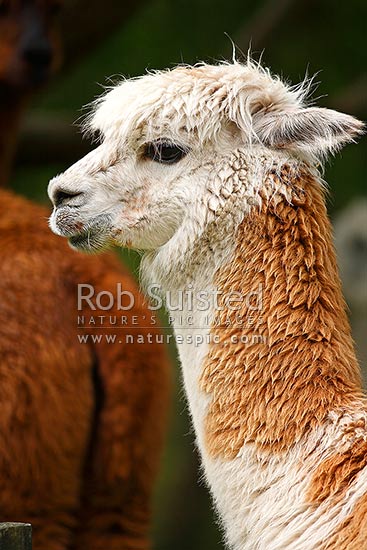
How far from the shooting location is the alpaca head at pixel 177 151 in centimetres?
297

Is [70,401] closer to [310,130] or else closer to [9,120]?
[310,130]

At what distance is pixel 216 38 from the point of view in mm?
9555

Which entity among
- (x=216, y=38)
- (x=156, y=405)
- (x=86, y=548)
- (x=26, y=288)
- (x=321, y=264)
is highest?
→ (x=216, y=38)

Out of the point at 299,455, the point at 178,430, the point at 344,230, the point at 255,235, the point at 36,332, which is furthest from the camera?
the point at 178,430

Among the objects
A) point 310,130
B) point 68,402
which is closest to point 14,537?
point 310,130

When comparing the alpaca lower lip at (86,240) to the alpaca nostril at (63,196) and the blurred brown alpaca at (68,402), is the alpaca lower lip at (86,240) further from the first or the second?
the blurred brown alpaca at (68,402)

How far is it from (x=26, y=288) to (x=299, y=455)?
1795mm

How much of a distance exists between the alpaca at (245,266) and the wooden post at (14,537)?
0.61m

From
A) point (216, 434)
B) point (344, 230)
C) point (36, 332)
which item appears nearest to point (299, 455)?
point (216, 434)

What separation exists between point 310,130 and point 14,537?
1417 millimetres

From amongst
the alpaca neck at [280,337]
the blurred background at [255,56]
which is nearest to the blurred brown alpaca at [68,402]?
the alpaca neck at [280,337]

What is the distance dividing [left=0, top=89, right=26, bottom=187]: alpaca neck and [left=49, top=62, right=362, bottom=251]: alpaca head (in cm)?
349

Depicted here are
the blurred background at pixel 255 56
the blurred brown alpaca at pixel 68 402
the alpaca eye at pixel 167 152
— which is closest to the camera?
the alpaca eye at pixel 167 152

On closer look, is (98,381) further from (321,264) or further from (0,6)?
(0,6)
